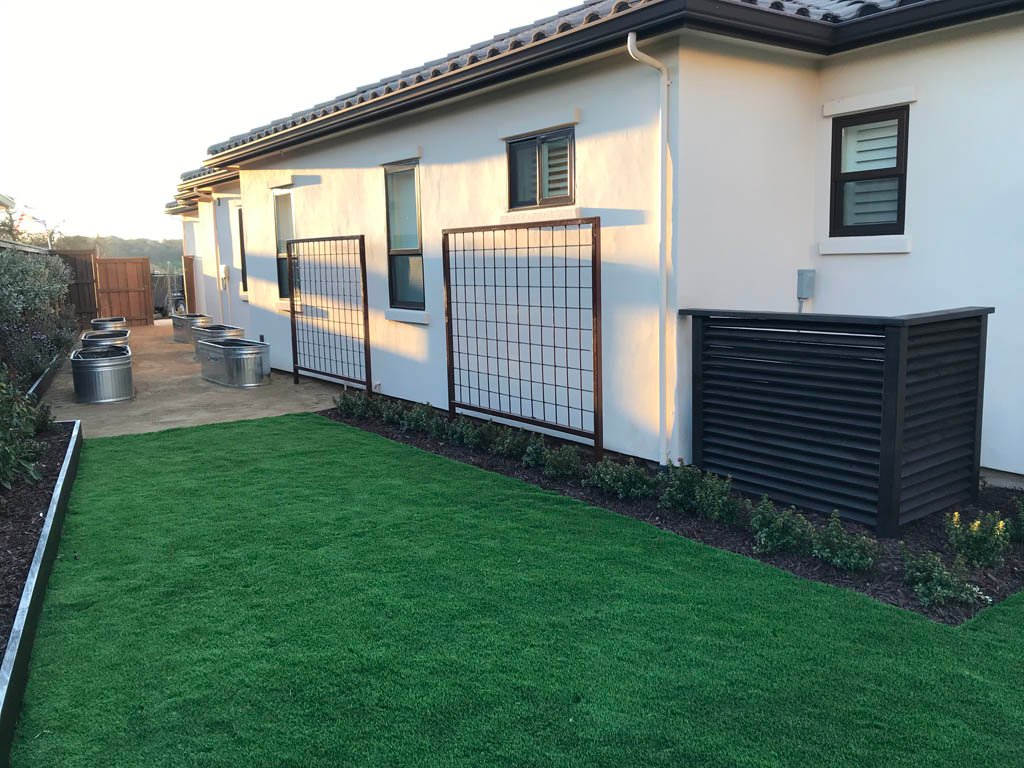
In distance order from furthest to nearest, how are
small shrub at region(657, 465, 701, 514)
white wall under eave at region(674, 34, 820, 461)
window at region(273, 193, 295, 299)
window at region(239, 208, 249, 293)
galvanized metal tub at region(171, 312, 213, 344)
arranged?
galvanized metal tub at region(171, 312, 213, 344) → window at region(239, 208, 249, 293) → window at region(273, 193, 295, 299) → white wall under eave at region(674, 34, 820, 461) → small shrub at region(657, 465, 701, 514)

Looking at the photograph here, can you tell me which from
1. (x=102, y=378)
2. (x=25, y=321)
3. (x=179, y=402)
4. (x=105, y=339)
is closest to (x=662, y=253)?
(x=179, y=402)

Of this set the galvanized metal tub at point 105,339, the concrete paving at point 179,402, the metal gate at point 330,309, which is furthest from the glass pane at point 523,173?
the galvanized metal tub at point 105,339

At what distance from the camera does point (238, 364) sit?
11289 mm

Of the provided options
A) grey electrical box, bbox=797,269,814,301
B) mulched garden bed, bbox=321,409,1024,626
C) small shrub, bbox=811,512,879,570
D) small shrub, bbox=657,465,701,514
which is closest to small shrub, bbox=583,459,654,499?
mulched garden bed, bbox=321,409,1024,626

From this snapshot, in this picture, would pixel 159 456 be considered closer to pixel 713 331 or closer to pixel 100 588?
pixel 100 588

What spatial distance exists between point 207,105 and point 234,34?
1434 centimetres

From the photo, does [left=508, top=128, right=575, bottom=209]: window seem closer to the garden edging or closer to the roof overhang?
the roof overhang

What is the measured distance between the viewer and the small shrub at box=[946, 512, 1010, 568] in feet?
14.9

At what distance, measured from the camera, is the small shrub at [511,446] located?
23.3ft

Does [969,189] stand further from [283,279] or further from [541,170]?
[283,279]

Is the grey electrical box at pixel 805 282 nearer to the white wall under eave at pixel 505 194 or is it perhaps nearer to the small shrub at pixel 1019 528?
the white wall under eave at pixel 505 194

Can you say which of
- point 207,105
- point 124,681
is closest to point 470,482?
point 124,681

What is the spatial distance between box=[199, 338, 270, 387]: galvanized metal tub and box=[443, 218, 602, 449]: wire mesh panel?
13.6 feet

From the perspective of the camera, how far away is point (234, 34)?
14555 millimetres
